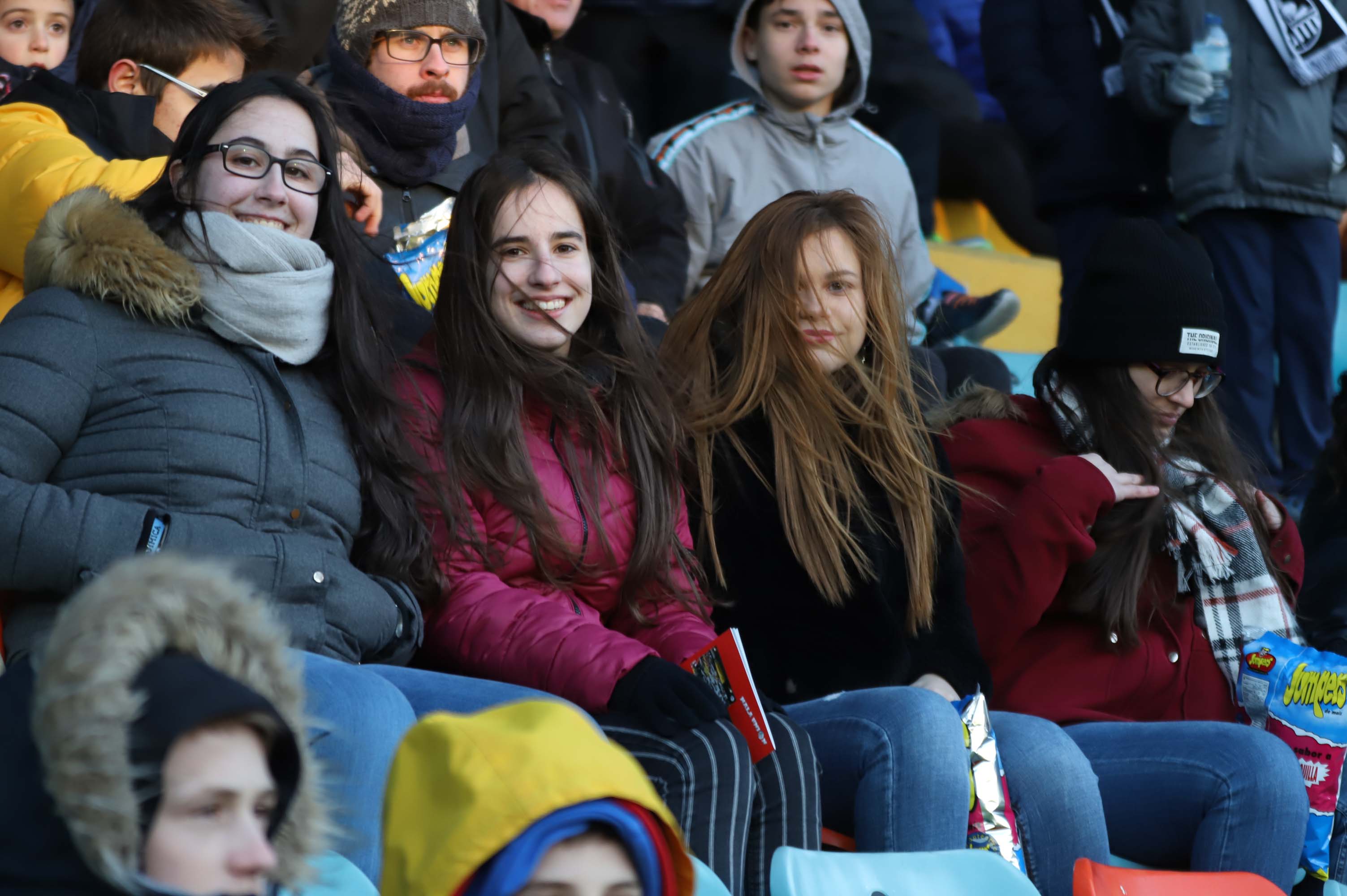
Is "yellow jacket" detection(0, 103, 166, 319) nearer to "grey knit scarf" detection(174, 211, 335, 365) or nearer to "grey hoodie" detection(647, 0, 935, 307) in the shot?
"grey knit scarf" detection(174, 211, 335, 365)

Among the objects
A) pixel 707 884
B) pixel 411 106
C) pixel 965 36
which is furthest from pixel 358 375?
pixel 965 36

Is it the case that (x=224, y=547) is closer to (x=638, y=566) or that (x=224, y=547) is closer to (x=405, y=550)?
(x=405, y=550)

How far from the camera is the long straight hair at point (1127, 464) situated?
11.2 feet

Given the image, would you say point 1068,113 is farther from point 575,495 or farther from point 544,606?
point 544,606

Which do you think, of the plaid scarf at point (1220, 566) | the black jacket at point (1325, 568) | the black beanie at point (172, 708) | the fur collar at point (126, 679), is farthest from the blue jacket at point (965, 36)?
the black beanie at point (172, 708)

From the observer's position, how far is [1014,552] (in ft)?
11.0

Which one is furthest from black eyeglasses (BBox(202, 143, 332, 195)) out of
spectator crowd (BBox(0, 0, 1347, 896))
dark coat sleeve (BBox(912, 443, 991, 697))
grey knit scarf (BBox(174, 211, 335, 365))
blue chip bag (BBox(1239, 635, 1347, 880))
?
blue chip bag (BBox(1239, 635, 1347, 880))

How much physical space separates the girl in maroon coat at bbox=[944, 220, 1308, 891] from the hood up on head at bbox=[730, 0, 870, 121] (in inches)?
67.3

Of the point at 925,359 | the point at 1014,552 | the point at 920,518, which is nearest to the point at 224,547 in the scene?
the point at 920,518

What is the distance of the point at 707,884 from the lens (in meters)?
2.17

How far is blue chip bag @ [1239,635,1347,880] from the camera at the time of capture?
128 inches

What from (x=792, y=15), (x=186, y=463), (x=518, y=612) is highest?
(x=792, y=15)

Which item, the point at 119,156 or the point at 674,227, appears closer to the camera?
the point at 119,156

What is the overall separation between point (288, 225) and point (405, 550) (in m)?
0.64
